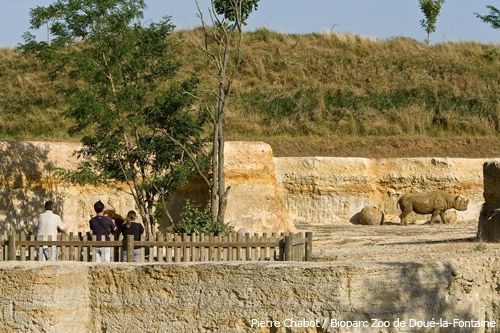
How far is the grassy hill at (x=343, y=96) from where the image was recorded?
44719 millimetres

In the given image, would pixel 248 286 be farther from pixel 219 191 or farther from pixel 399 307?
pixel 219 191

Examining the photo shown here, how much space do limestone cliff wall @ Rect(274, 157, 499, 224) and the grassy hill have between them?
531 centimetres

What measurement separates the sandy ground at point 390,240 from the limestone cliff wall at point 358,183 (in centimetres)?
132

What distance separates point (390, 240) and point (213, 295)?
44.8 feet

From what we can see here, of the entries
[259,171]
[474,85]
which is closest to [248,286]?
[259,171]

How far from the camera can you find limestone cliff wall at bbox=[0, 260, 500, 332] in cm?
1303

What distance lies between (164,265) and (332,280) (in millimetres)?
1808

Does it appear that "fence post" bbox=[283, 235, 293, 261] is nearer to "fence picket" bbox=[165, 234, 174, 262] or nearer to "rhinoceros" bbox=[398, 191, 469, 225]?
"fence picket" bbox=[165, 234, 174, 262]

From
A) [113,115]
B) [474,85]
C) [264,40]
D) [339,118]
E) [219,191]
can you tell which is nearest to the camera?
Result: [219,191]

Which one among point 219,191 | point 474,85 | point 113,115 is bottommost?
point 219,191

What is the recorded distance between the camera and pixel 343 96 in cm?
5284

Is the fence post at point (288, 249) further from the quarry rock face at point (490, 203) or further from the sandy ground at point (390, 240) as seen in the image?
the quarry rock face at point (490, 203)

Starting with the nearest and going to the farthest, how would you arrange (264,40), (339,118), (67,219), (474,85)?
(67,219) → (339,118) → (474,85) → (264,40)

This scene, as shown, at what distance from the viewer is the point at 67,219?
Result: 2884 cm
